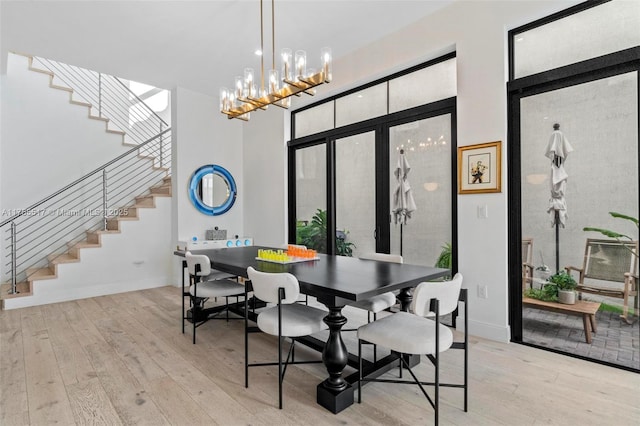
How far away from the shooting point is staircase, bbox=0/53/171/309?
16.1 feet

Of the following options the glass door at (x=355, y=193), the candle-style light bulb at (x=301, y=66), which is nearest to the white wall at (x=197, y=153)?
the glass door at (x=355, y=193)

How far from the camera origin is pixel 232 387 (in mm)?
2281

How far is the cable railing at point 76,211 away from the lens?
16.5 ft

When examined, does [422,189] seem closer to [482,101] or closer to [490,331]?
[482,101]

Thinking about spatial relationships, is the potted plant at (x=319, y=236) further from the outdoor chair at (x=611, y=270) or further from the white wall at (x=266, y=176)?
the outdoor chair at (x=611, y=270)

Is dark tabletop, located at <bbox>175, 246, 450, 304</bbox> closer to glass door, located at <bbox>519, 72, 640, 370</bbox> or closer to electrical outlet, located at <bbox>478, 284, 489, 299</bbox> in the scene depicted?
electrical outlet, located at <bbox>478, 284, 489, 299</bbox>

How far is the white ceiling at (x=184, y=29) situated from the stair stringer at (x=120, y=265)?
2221mm

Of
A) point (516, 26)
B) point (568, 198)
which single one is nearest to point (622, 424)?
point (568, 198)

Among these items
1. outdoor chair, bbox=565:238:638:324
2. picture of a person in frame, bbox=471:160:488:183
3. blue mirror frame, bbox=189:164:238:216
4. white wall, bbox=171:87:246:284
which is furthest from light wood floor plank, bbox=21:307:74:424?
outdoor chair, bbox=565:238:638:324

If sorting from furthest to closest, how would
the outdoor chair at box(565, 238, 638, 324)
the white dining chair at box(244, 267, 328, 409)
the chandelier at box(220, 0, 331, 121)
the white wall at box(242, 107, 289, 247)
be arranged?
the white wall at box(242, 107, 289, 247), the chandelier at box(220, 0, 331, 121), the outdoor chair at box(565, 238, 638, 324), the white dining chair at box(244, 267, 328, 409)

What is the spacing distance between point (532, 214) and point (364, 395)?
205 cm

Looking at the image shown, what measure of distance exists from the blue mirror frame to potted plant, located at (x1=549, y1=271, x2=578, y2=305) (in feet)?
15.5

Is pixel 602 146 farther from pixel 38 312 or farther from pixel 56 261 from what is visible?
A: pixel 56 261

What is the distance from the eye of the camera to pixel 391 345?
6.12 feet
